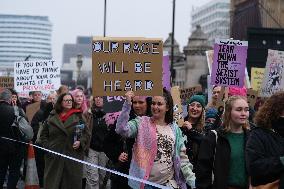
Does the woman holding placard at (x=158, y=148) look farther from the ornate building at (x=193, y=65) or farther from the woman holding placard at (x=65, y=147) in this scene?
the ornate building at (x=193, y=65)

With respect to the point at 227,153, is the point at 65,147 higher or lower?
lower

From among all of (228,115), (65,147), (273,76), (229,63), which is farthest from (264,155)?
(273,76)

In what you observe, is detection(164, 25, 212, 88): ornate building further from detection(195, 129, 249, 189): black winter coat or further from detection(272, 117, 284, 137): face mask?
detection(272, 117, 284, 137): face mask

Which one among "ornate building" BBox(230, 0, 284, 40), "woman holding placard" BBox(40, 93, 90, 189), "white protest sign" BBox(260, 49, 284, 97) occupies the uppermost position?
"ornate building" BBox(230, 0, 284, 40)

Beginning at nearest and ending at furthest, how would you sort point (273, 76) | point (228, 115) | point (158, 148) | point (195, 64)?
1. point (228, 115)
2. point (158, 148)
3. point (273, 76)
4. point (195, 64)

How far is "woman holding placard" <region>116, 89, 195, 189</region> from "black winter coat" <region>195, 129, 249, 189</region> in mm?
682

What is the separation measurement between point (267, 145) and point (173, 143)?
163 centimetres

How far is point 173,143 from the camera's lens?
256 inches

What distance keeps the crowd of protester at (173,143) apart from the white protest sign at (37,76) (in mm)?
5256

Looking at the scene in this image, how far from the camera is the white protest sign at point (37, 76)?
48.4 feet

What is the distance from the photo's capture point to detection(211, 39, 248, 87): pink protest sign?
32.8 ft

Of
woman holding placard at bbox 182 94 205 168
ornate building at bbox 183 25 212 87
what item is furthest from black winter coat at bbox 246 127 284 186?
ornate building at bbox 183 25 212 87

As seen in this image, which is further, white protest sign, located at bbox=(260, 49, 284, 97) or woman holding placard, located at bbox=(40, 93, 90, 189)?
white protest sign, located at bbox=(260, 49, 284, 97)

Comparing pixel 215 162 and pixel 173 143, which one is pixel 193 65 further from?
pixel 215 162
